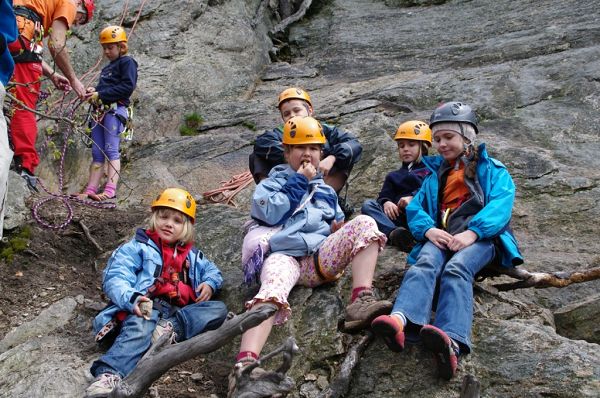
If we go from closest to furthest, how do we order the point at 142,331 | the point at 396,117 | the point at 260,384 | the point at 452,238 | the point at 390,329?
1. the point at 260,384
2. the point at 390,329
3. the point at 142,331
4. the point at 452,238
5. the point at 396,117

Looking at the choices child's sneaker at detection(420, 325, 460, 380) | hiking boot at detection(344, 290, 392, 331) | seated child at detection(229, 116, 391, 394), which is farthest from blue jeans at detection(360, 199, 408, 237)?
child's sneaker at detection(420, 325, 460, 380)

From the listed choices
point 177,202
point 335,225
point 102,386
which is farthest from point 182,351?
point 335,225

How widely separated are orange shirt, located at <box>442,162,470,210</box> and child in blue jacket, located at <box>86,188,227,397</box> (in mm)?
1983

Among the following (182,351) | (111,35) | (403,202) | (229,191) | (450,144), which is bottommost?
(229,191)

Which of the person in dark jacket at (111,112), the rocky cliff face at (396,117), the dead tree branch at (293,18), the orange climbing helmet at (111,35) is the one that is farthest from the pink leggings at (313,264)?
the dead tree branch at (293,18)

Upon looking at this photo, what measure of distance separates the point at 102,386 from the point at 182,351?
32.3 inches

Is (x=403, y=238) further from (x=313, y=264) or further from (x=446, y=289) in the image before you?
(x=446, y=289)

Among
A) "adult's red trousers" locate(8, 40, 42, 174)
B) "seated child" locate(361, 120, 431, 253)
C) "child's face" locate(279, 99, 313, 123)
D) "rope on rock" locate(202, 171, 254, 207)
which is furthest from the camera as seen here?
"rope on rock" locate(202, 171, 254, 207)

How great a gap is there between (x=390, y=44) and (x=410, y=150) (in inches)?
313

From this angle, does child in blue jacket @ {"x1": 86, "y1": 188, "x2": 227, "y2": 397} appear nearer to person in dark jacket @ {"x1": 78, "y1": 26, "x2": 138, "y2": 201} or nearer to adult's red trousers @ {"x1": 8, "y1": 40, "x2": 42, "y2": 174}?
adult's red trousers @ {"x1": 8, "y1": 40, "x2": 42, "y2": 174}

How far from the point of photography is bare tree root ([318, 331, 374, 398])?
4384mm

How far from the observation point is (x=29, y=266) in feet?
21.5

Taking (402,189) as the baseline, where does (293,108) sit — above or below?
above

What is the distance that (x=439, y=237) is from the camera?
5.06 m
